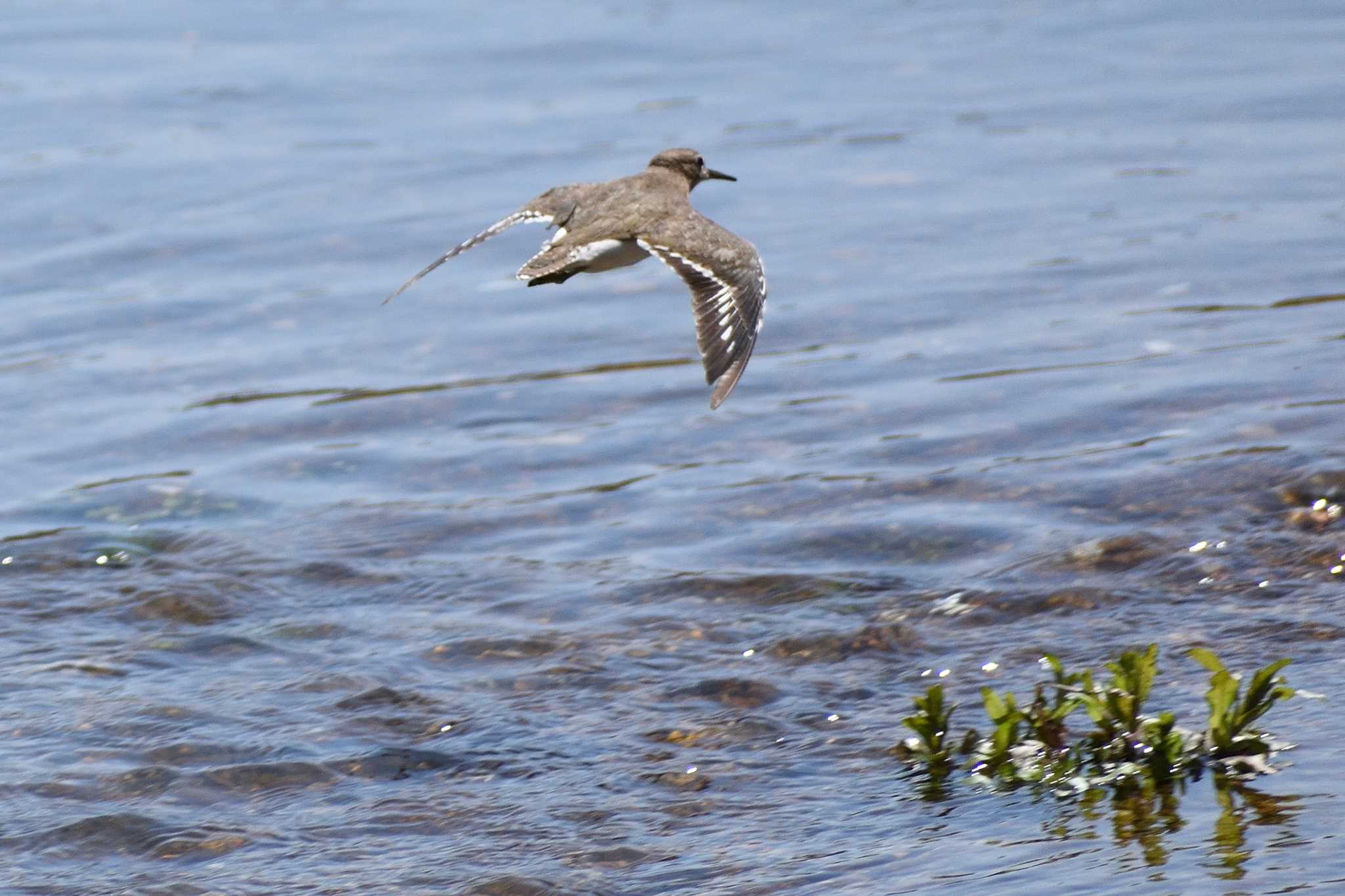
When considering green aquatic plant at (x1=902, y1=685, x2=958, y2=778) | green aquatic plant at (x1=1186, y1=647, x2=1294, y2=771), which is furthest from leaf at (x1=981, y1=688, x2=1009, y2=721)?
green aquatic plant at (x1=1186, y1=647, x2=1294, y2=771)

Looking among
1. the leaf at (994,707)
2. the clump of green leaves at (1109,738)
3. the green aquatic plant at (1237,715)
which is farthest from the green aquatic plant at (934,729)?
the green aquatic plant at (1237,715)

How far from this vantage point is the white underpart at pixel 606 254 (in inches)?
271

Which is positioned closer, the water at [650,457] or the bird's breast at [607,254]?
the water at [650,457]

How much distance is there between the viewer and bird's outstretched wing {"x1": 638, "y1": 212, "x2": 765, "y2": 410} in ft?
20.5

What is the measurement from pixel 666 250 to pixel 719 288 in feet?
0.97

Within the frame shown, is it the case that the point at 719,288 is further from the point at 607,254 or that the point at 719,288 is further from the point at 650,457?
the point at 650,457

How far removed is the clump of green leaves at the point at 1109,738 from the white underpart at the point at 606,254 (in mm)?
2122

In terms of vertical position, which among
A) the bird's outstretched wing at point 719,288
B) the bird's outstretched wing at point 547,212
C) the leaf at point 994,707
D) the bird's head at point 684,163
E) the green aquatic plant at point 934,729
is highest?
the bird's head at point 684,163

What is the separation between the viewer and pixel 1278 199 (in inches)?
522

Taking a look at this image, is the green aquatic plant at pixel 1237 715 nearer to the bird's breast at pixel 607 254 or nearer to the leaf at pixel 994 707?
the leaf at pixel 994 707

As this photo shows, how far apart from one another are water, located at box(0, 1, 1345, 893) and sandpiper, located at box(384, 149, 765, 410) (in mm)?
1370

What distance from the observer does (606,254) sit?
7.03 metres

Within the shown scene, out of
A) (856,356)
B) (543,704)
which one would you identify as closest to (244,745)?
(543,704)

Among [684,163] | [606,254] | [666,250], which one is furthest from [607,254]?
[684,163]
